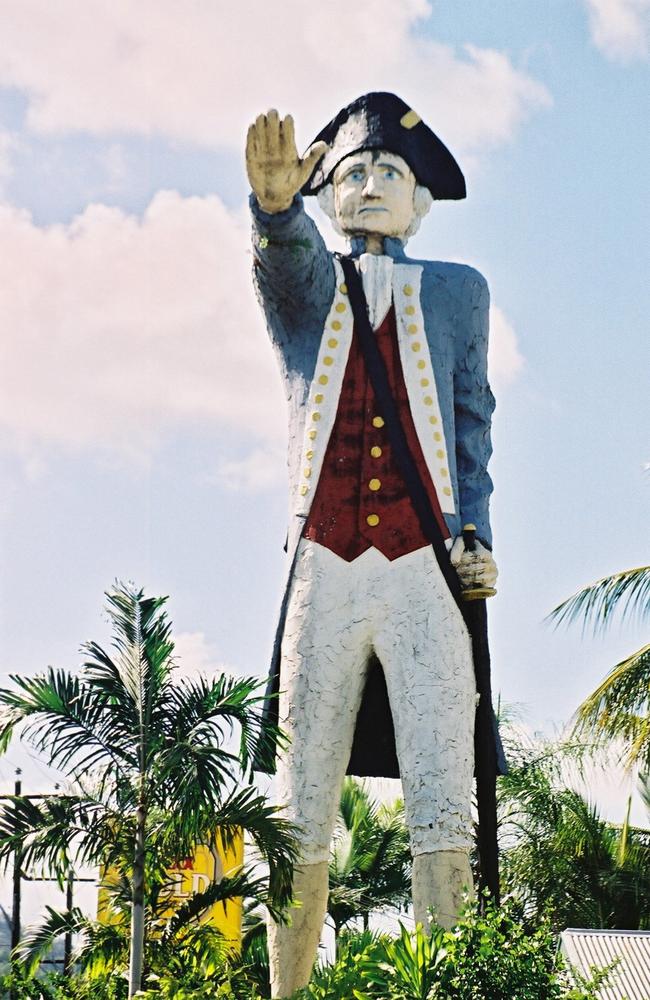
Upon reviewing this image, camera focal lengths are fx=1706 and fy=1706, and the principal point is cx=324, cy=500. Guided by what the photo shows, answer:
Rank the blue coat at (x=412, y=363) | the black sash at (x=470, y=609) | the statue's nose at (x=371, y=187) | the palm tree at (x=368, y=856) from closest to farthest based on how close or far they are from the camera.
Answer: the black sash at (x=470, y=609)
the blue coat at (x=412, y=363)
the statue's nose at (x=371, y=187)
the palm tree at (x=368, y=856)

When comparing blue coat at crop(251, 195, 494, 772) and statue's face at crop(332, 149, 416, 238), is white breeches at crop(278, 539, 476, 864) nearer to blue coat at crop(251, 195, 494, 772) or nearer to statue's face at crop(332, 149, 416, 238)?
blue coat at crop(251, 195, 494, 772)

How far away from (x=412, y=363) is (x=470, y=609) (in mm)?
1266

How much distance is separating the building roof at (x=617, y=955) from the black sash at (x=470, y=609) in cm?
411

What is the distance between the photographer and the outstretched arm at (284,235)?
295 inches

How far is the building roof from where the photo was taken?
1197 centimetres

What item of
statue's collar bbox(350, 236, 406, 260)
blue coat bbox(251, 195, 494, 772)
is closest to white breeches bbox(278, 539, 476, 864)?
blue coat bbox(251, 195, 494, 772)

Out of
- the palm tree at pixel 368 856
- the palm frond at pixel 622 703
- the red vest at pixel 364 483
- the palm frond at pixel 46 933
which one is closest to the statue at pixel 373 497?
the red vest at pixel 364 483

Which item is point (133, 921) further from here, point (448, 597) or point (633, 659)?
point (633, 659)

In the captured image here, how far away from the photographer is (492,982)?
6.55 m

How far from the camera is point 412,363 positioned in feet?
27.9

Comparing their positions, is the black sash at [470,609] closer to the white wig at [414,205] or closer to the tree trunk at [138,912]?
the white wig at [414,205]

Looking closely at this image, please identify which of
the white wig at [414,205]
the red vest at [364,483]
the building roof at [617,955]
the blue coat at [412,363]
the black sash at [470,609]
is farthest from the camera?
the building roof at [617,955]

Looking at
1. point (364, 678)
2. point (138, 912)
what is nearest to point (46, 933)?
point (138, 912)

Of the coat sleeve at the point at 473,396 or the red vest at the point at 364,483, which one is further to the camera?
the coat sleeve at the point at 473,396
